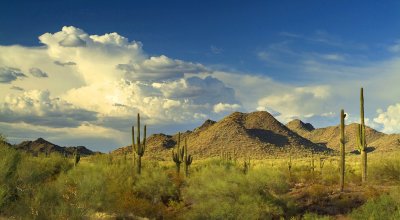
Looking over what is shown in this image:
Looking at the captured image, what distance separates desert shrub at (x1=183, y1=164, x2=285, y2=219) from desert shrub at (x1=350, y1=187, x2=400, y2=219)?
779cm

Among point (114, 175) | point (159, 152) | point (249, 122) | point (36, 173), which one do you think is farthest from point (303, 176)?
point (249, 122)

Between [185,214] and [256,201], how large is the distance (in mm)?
5297

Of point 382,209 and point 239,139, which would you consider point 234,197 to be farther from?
point 239,139

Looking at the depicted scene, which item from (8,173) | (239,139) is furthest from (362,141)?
(239,139)

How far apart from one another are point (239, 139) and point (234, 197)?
319ft

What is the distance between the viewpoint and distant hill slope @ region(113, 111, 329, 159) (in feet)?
411

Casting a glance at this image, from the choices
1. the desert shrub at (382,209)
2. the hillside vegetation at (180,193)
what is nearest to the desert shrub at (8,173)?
the hillside vegetation at (180,193)

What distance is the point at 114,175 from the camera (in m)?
38.4

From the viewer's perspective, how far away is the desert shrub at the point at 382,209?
72.6ft

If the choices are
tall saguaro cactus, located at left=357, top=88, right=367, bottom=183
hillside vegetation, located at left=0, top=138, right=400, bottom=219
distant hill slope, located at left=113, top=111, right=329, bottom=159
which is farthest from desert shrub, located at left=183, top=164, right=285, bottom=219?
distant hill slope, located at left=113, top=111, right=329, bottom=159

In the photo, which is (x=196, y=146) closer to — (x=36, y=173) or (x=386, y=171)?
(x=386, y=171)

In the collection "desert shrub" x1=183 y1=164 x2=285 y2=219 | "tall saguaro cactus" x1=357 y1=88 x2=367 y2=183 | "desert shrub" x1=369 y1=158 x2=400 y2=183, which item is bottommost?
"desert shrub" x1=183 y1=164 x2=285 y2=219

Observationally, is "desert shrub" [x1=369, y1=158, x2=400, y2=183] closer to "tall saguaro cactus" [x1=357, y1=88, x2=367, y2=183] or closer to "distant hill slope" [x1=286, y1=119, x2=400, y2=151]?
"tall saguaro cactus" [x1=357, y1=88, x2=367, y2=183]

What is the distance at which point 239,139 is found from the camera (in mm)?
131250
